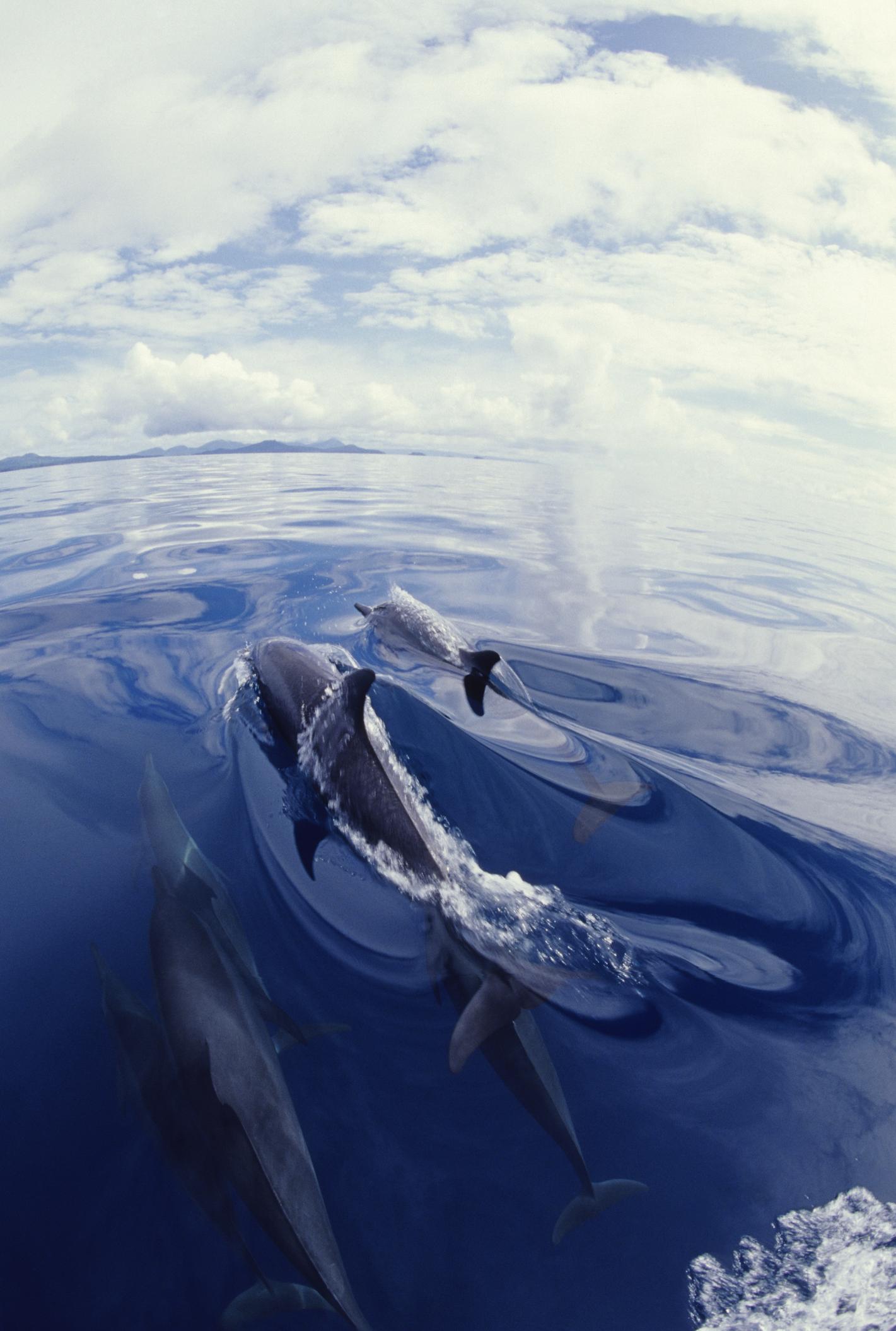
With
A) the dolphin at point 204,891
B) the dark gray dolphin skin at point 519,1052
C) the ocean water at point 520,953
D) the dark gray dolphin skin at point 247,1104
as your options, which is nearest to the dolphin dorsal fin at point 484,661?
the ocean water at point 520,953

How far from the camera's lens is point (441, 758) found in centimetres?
694

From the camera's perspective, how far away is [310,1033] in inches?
146

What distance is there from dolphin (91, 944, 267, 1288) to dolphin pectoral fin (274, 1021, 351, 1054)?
52 cm

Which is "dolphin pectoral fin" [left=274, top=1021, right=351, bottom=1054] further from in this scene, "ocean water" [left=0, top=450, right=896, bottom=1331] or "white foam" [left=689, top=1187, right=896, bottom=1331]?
"white foam" [left=689, top=1187, right=896, bottom=1331]

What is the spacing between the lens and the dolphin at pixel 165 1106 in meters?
Result: 2.92

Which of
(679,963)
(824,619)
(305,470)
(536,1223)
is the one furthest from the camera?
(305,470)

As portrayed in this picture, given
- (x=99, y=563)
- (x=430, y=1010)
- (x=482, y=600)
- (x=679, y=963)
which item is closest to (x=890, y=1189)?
(x=679, y=963)

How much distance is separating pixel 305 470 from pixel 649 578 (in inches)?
1684

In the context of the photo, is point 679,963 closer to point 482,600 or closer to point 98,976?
point 98,976

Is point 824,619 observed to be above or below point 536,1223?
below

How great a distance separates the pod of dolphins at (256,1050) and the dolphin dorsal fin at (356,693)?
47 millimetres

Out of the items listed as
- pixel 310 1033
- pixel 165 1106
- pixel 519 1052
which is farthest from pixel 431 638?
pixel 165 1106

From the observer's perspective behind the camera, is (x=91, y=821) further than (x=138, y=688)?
No

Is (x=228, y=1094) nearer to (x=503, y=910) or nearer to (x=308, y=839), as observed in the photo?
(x=503, y=910)
